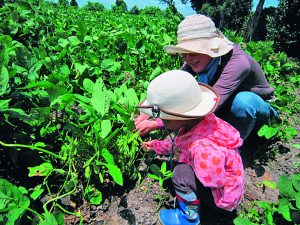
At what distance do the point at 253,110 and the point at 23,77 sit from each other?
142 cm

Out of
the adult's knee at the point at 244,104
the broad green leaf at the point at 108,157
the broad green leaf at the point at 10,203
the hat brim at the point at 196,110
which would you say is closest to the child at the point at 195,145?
the hat brim at the point at 196,110

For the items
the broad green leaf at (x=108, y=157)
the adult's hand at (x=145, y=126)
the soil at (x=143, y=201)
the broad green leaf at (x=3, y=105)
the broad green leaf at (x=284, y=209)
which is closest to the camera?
the broad green leaf at (x=3, y=105)

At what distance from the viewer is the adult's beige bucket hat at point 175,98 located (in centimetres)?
127

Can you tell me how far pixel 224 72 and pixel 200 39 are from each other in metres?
0.29

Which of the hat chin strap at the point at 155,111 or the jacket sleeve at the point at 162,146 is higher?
Result: the hat chin strap at the point at 155,111

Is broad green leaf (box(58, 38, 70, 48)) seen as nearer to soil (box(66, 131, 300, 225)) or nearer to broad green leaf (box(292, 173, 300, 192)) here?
soil (box(66, 131, 300, 225))

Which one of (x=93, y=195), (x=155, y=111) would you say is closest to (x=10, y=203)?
(x=93, y=195)

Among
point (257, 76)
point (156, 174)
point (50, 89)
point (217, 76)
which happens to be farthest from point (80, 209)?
point (257, 76)

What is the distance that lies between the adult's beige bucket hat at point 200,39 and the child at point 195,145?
0.28 m

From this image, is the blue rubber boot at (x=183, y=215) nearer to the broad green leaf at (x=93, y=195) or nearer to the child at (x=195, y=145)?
the child at (x=195, y=145)

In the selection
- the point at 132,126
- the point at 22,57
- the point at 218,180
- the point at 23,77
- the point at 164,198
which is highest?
the point at 22,57

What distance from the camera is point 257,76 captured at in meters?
2.00

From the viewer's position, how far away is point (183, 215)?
1478 millimetres

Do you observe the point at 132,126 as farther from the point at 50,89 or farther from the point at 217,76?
the point at 217,76
